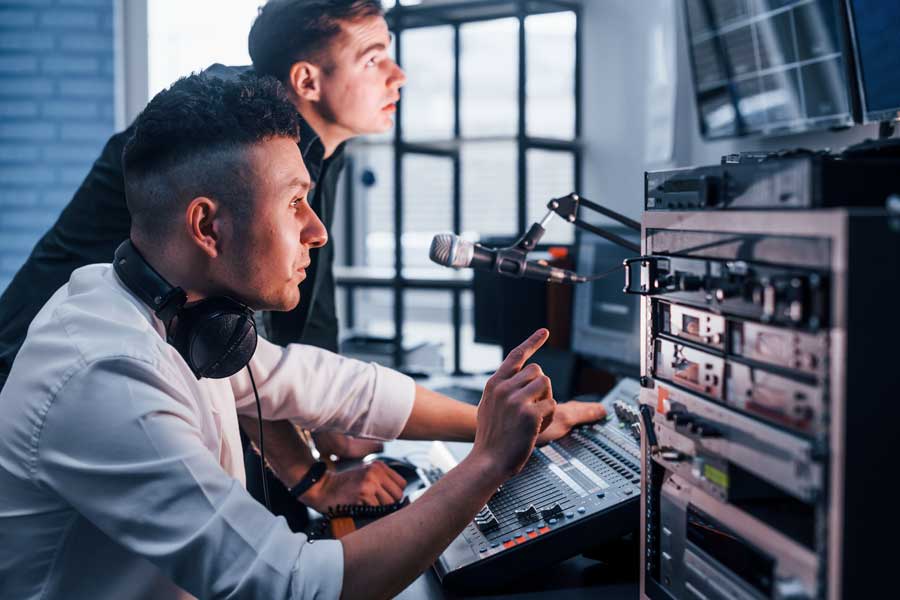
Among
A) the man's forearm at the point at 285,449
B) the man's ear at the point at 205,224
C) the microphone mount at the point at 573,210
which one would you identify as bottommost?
the man's forearm at the point at 285,449

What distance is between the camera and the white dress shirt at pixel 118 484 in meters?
0.78

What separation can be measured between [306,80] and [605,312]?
32.8 inches

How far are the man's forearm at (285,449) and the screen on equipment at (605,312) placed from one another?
746 millimetres

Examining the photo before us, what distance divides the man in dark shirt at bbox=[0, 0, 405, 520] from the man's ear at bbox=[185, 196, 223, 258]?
56 centimetres

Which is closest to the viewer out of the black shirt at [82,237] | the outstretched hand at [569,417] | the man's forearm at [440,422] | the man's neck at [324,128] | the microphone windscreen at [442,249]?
the microphone windscreen at [442,249]

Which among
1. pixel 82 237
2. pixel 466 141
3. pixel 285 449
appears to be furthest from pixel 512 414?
pixel 466 141

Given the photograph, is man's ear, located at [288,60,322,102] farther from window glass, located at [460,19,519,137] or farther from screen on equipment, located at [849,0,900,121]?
window glass, located at [460,19,519,137]

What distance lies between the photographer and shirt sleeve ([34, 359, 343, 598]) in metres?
0.77

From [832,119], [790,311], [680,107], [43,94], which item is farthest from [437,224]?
[790,311]

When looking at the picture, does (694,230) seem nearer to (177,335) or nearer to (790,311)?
(790,311)

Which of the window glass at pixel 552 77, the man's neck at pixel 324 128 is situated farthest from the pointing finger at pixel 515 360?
the window glass at pixel 552 77

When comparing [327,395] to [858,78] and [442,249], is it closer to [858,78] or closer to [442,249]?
[442,249]

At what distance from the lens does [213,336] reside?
0.93 metres

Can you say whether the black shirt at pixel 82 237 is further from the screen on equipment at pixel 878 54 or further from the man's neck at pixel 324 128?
the screen on equipment at pixel 878 54
